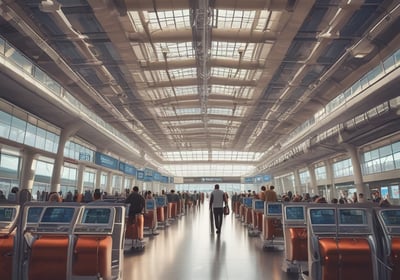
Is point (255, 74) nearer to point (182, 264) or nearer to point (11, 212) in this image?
point (182, 264)

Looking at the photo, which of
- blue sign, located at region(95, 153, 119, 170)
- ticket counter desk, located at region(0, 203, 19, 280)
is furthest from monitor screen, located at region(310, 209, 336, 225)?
blue sign, located at region(95, 153, 119, 170)

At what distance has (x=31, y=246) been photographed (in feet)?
13.8

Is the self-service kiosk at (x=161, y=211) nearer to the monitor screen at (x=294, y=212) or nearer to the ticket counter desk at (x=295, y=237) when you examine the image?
the ticket counter desk at (x=295, y=237)

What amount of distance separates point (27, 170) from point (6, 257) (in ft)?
50.3

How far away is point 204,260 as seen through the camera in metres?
7.54

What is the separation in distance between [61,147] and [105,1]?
493 inches

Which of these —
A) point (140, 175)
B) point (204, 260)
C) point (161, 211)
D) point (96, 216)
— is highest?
point (140, 175)

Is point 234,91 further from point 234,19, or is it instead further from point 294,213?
point 294,213

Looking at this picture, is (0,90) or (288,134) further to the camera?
(288,134)

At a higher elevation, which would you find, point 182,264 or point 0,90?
point 0,90

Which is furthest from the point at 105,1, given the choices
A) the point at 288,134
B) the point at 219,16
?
the point at 288,134

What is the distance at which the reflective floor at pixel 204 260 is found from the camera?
6207 millimetres

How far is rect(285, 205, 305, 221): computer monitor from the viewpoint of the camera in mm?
6582

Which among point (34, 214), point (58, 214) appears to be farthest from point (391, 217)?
point (34, 214)
